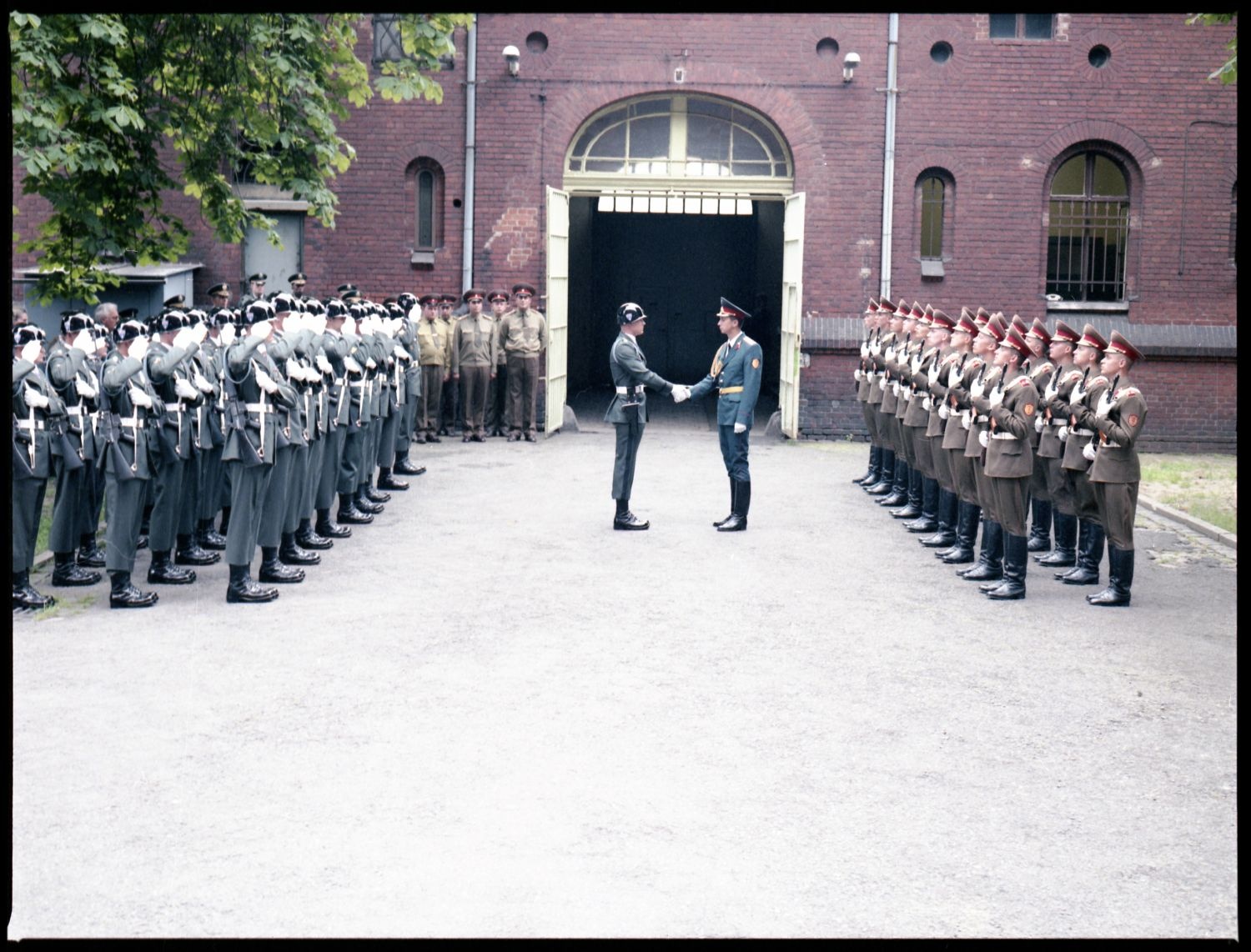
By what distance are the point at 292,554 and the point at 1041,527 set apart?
6194mm

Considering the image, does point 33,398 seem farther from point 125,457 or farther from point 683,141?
point 683,141

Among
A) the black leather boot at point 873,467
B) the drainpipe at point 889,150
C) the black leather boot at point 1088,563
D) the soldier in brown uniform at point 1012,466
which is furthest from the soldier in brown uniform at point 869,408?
the soldier in brown uniform at point 1012,466

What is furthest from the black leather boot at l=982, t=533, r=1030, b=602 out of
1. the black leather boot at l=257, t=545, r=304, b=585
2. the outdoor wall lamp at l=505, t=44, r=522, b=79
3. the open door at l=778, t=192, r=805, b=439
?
the outdoor wall lamp at l=505, t=44, r=522, b=79

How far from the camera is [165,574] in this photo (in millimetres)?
11078

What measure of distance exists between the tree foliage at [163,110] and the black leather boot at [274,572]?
3.91m

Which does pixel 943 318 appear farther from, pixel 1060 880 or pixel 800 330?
pixel 1060 880

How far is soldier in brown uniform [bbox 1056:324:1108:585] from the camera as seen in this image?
36.2 ft

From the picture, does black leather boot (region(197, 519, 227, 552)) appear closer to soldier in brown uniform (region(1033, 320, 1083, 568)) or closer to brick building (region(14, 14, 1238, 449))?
soldier in brown uniform (region(1033, 320, 1083, 568))

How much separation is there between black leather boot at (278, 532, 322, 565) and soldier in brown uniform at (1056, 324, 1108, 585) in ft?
18.8

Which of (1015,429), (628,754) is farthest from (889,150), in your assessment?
(628,754)

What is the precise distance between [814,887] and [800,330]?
53.5 feet

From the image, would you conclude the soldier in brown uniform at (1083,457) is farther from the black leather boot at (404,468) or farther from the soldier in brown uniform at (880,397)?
the black leather boot at (404,468)

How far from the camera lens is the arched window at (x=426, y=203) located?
2159 cm

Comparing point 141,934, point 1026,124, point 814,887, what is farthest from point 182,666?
point 1026,124
